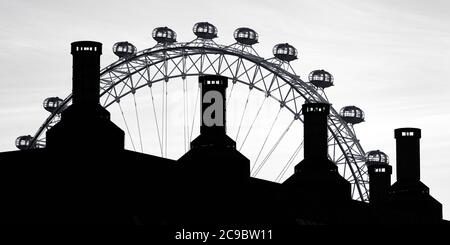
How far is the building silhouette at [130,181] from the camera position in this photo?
39688 mm

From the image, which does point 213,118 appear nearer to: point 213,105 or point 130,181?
point 213,105

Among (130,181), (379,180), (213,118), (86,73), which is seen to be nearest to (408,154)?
(379,180)

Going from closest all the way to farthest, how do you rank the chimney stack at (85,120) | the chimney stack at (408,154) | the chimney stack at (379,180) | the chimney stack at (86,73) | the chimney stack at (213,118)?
1. the chimney stack at (85,120)
2. the chimney stack at (86,73)
3. the chimney stack at (213,118)
4. the chimney stack at (408,154)
5. the chimney stack at (379,180)

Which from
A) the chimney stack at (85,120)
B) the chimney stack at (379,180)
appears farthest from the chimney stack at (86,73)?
the chimney stack at (379,180)

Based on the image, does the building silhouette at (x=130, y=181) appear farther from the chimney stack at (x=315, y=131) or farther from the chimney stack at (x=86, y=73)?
the chimney stack at (x=315, y=131)

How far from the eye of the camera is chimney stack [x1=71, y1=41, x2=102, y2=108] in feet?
148

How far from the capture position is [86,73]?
148 ft

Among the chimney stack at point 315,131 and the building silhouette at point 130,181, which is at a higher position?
the chimney stack at point 315,131

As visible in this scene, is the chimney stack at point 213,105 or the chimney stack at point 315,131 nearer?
the chimney stack at point 213,105

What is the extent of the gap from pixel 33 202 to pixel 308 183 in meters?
20.0

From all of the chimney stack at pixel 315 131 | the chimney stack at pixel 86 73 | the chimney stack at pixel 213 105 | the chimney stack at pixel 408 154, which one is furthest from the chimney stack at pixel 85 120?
the chimney stack at pixel 408 154

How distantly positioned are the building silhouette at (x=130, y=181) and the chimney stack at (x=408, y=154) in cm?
792

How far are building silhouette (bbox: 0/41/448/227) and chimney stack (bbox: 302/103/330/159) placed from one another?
7.01ft

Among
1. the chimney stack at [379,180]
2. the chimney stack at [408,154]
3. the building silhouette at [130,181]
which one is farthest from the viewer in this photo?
the chimney stack at [379,180]
